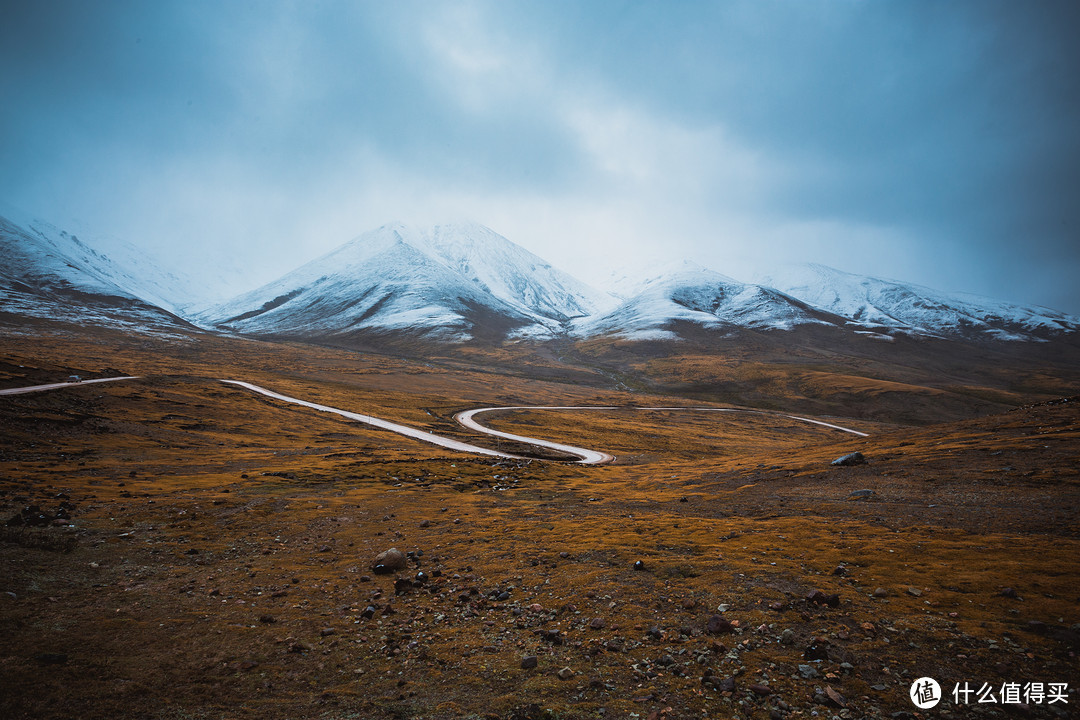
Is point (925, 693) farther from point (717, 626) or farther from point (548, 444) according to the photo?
point (548, 444)

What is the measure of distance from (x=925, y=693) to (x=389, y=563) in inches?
610

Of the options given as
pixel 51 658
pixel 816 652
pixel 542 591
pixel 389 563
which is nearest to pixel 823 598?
pixel 816 652

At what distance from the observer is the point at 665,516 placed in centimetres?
2564

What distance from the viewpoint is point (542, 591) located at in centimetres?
1505

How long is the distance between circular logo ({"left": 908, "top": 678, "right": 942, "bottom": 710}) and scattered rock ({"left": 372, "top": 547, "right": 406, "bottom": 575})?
15.0m

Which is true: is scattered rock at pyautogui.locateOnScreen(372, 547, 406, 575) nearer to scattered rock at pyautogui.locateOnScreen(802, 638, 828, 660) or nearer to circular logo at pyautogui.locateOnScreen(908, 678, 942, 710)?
scattered rock at pyautogui.locateOnScreen(802, 638, 828, 660)

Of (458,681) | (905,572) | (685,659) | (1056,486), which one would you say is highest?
(1056,486)

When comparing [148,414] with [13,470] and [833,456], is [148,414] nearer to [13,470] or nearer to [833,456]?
[13,470]

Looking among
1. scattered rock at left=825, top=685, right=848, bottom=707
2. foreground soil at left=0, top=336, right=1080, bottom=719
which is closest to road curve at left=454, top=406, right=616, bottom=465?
foreground soil at left=0, top=336, right=1080, bottom=719

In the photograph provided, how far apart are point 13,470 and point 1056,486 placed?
192 ft

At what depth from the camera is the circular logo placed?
8.88m

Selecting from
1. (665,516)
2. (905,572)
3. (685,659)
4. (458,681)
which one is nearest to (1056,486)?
(905,572)

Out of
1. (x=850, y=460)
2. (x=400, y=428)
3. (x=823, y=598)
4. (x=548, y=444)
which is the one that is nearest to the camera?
(x=823, y=598)

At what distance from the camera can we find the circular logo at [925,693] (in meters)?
8.88
